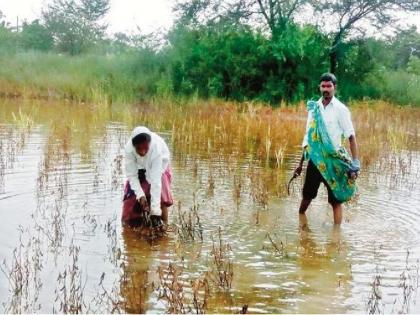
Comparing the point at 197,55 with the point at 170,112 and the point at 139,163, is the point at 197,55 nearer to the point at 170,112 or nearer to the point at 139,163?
the point at 170,112

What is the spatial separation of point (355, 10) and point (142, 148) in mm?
22189

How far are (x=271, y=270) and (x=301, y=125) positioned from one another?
40.0 ft

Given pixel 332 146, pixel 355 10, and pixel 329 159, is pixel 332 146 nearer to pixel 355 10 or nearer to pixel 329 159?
pixel 329 159

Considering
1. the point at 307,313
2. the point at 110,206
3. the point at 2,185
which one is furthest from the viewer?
the point at 2,185

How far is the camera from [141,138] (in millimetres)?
5988

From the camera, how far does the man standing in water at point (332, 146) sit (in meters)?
6.64

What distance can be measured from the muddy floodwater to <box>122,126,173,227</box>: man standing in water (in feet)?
0.78

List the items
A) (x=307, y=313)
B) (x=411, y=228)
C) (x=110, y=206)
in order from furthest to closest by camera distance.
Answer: (x=110, y=206) < (x=411, y=228) < (x=307, y=313)

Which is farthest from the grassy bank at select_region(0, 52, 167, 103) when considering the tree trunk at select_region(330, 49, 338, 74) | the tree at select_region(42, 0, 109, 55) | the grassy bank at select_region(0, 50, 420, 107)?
the tree at select_region(42, 0, 109, 55)

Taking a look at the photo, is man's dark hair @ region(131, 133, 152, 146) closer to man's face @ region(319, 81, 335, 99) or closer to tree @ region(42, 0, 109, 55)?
man's face @ region(319, 81, 335, 99)

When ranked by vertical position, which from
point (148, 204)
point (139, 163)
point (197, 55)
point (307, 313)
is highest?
point (197, 55)

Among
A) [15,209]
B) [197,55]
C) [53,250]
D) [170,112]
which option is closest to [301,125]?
[170,112]

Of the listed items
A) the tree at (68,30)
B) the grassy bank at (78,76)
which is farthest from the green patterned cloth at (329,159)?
the tree at (68,30)

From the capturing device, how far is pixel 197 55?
A: 26.0m
